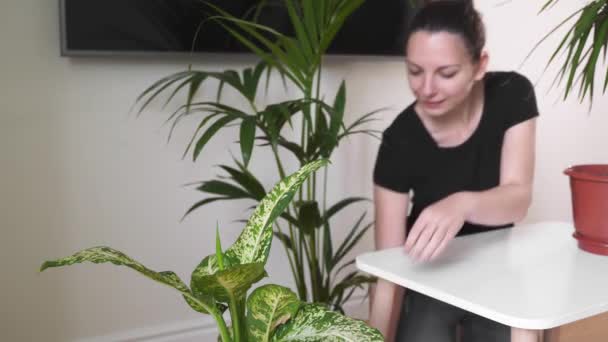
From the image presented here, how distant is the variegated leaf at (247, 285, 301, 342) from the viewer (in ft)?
2.39

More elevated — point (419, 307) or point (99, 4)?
point (99, 4)

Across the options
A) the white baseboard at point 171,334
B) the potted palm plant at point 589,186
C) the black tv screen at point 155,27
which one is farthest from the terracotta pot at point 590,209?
the white baseboard at point 171,334

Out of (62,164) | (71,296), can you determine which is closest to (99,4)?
(62,164)

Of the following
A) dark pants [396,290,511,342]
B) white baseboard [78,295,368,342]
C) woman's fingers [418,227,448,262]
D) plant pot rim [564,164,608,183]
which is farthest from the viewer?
white baseboard [78,295,368,342]

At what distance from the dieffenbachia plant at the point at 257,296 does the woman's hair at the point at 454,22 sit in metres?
0.80

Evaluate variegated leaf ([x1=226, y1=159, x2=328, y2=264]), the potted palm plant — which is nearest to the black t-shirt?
the potted palm plant

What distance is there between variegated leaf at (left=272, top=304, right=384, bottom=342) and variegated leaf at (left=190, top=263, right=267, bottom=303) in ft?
0.24

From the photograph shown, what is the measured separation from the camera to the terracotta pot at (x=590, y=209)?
1150 mm

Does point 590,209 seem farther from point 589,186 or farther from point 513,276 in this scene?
point 513,276

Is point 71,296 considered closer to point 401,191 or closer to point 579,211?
point 401,191

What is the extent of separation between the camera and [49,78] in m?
1.91

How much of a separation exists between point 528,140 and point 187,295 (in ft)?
3.47

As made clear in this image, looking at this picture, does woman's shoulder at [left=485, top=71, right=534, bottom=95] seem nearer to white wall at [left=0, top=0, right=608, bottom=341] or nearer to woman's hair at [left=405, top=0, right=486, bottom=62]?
woman's hair at [left=405, top=0, right=486, bottom=62]

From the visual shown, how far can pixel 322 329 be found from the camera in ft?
2.35
